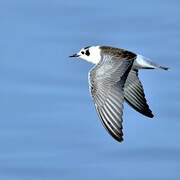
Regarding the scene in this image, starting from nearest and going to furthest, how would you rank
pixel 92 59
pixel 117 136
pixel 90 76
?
pixel 117 136 < pixel 90 76 < pixel 92 59

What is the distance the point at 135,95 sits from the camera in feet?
46.3

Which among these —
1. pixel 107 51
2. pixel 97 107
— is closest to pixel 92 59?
pixel 107 51

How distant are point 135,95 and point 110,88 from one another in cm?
90

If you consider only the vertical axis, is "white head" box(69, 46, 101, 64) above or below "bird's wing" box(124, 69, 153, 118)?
above

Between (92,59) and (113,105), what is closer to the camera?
(113,105)

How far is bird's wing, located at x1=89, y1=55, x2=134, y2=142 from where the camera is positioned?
1280cm

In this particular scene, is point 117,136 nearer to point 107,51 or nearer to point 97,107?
point 97,107

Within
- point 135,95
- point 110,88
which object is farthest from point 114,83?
point 135,95

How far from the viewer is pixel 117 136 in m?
12.5

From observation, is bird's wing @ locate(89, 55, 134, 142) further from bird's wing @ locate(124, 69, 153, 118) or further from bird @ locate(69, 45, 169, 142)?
bird's wing @ locate(124, 69, 153, 118)

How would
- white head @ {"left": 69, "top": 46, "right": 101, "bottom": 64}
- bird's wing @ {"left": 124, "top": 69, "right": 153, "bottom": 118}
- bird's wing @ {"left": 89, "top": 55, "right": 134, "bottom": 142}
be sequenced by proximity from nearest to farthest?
bird's wing @ {"left": 89, "top": 55, "right": 134, "bottom": 142} < bird's wing @ {"left": 124, "top": 69, "right": 153, "bottom": 118} < white head @ {"left": 69, "top": 46, "right": 101, "bottom": 64}

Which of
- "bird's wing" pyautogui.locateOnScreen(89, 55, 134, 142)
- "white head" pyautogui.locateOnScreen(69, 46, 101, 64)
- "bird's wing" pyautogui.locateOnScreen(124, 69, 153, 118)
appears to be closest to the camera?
"bird's wing" pyautogui.locateOnScreen(89, 55, 134, 142)

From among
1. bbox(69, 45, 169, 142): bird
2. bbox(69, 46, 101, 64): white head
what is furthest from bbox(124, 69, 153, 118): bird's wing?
bbox(69, 46, 101, 64): white head

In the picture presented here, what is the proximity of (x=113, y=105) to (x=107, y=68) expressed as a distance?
653mm
